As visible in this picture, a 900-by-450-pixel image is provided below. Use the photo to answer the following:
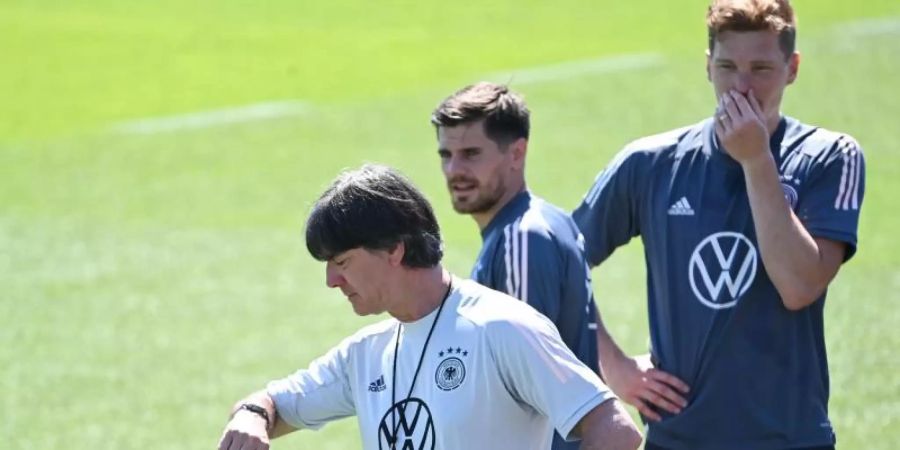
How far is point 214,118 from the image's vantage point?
62.0 ft

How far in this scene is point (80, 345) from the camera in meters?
12.2

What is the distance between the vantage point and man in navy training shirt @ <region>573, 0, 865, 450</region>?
5.22m

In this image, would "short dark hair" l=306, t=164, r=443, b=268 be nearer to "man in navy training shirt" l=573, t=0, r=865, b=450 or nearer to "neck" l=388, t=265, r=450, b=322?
"neck" l=388, t=265, r=450, b=322

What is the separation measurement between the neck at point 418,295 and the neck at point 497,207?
1.60 metres

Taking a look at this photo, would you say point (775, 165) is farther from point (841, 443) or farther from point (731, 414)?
point (841, 443)

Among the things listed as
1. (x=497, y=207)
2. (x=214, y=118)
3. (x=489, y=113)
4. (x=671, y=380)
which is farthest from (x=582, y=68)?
(x=671, y=380)

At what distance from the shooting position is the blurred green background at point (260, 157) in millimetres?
11391

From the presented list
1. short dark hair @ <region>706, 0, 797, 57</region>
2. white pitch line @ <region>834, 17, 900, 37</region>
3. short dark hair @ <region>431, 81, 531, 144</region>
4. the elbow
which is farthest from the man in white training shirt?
white pitch line @ <region>834, 17, 900, 37</region>

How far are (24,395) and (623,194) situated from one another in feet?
21.4

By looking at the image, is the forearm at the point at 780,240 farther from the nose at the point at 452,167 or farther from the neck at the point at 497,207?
the nose at the point at 452,167

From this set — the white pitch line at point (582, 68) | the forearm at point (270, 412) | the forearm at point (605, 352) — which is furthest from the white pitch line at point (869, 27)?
the forearm at point (270, 412)

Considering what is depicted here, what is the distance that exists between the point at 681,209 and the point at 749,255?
0.27 m

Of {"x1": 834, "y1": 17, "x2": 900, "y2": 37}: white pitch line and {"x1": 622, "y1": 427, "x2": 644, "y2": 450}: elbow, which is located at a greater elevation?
{"x1": 622, "y1": 427, "x2": 644, "y2": 450}: elbow

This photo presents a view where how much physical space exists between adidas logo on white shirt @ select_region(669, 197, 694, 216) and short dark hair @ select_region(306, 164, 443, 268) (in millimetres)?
1291
